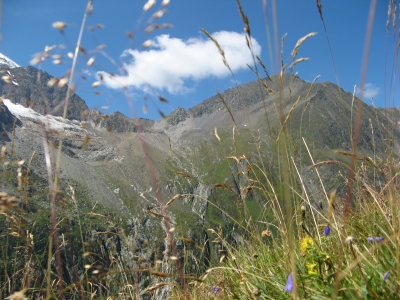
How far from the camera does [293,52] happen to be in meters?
1.79

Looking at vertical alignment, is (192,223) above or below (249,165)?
below

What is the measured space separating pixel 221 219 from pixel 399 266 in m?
150

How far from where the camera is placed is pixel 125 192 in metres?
155

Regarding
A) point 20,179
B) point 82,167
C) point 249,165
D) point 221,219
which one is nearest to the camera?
point 20,179

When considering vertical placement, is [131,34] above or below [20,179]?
above

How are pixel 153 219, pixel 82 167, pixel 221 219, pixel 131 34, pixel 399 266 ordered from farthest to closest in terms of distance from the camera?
pixel 82 167, pixel 221 219, pixel 153 219, pixel 131 34, pixel 399 266

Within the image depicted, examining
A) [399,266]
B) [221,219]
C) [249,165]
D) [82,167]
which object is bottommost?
[221,219]

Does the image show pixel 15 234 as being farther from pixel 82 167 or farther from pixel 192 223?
pixel 82 167

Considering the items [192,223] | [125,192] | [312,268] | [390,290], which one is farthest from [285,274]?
[125,192]

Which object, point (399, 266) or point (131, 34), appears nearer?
point (399, 266)

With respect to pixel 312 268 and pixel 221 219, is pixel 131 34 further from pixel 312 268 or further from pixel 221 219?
pixel 221 219

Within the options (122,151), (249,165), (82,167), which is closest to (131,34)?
(249,165)

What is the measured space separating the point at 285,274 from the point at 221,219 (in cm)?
14885

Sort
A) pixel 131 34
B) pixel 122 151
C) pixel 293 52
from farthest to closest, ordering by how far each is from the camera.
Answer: pixel 122 151 < pixel 293 52 < pixel 131 34
